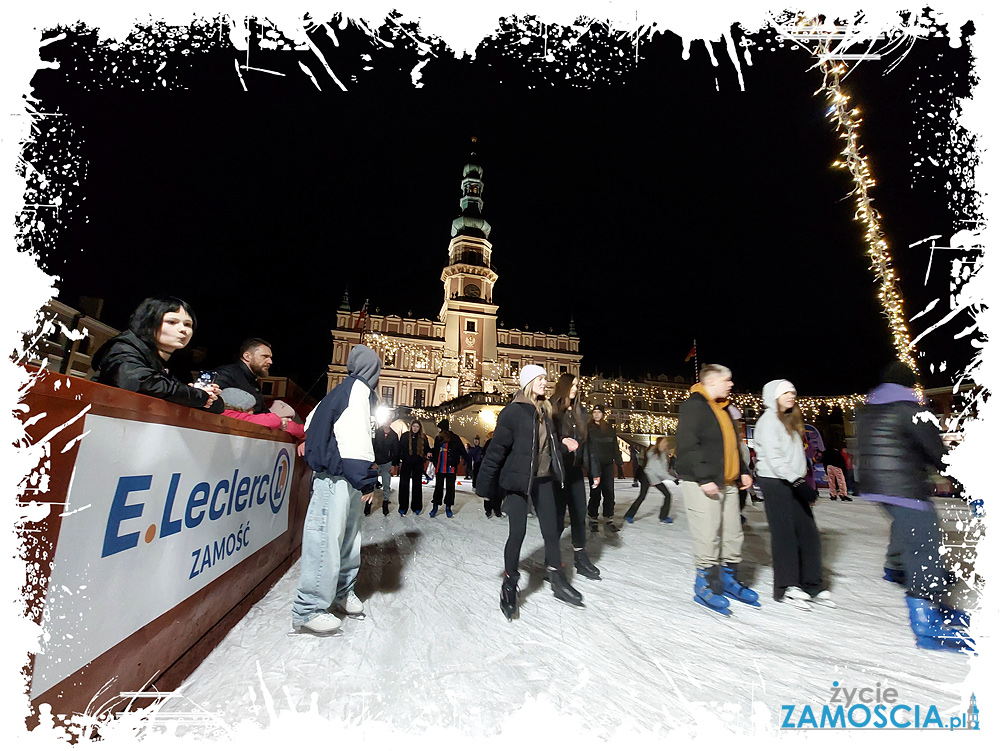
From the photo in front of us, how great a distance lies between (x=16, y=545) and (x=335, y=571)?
1515 millimetres

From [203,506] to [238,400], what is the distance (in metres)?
1.15

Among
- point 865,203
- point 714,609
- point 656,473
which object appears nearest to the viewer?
point 714,609

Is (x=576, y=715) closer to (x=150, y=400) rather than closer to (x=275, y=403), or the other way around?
(x=150, y=400)

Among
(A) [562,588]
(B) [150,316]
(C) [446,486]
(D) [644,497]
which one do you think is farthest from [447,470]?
(B) [150,316]

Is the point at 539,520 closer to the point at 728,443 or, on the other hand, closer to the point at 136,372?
the point at 728,443

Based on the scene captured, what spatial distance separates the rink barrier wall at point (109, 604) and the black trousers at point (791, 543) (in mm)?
3633

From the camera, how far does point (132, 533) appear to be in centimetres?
149

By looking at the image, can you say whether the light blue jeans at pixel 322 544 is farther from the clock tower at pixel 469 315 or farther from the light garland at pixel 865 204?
the clock tower at pixel 469 315

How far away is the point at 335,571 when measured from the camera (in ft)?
7.78

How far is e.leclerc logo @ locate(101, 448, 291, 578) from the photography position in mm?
1419

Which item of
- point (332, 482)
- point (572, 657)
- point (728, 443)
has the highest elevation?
point (728, 443)

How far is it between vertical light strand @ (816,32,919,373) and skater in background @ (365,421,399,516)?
7.37 metres

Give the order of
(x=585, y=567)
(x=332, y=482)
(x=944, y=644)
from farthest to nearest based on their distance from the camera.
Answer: (x=585, y=567)
(x=332, y=482)
(x=944, y=644)

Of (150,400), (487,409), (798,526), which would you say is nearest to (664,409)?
(487,409)
